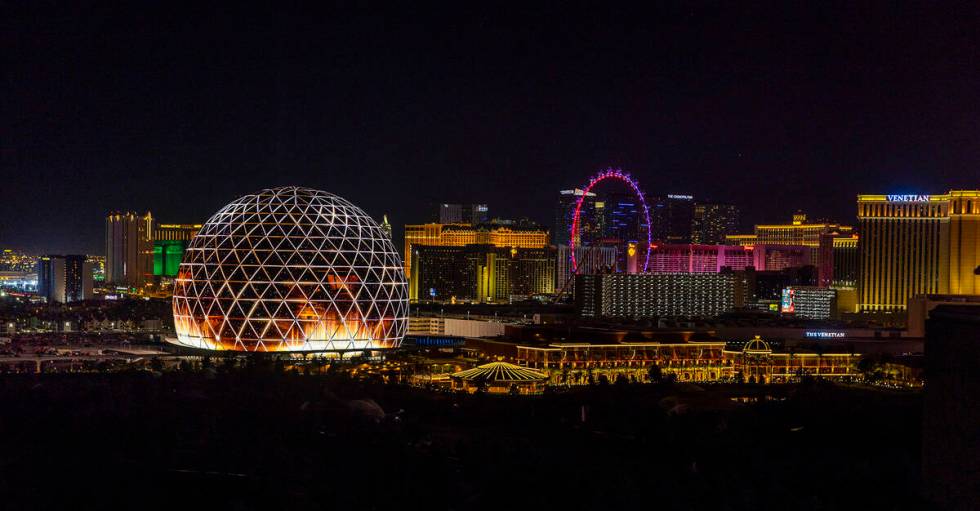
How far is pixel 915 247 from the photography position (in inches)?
4338

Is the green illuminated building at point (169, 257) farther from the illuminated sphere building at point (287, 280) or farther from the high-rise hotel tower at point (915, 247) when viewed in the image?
the illuminated sphere building at point (287, 280)

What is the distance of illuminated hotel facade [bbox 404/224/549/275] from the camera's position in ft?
525

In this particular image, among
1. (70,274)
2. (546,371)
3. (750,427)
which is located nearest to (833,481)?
(750,427)

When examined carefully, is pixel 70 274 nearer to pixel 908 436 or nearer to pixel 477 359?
pixel 477 359

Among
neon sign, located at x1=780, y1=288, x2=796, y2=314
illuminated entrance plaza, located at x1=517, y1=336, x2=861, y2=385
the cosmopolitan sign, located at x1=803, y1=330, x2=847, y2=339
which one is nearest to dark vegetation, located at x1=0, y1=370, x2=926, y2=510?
illuminated entrance plaza, located at x1=517, y1=336, x2=861, y2=385

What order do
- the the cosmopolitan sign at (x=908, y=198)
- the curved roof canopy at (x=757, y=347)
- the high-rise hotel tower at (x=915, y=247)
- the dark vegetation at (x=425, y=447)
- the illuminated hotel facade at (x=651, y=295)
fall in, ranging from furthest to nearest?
1. the the cosmopolitan sign at (x=908, y=198)
2. the high-rise hotel tower at (x=915, y=247)
3. the illuminated hotel facade at (x=651, y=295)
4. the curved roof canopy at (x=757, y=347)
5. the dark vegetation at (x=425, y=447)

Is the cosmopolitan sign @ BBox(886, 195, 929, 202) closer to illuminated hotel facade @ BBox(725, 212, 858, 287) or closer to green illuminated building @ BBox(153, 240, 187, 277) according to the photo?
illuminated hotel facade @ BBox(725, 212, 858, 287)

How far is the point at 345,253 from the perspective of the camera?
5669 centimetres

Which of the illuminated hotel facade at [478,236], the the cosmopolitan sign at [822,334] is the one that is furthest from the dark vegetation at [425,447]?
the illuminated hotel facade at [478,236]

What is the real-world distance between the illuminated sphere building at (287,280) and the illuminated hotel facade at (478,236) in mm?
98140

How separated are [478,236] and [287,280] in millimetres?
105292

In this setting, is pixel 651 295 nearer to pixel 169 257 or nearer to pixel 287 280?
pixel 287 280

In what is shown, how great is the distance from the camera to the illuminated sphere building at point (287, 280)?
55.5m

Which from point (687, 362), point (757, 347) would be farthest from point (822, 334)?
point (687, 362)
